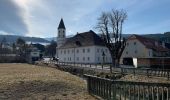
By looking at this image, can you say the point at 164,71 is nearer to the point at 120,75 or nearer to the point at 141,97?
the point at 120,75

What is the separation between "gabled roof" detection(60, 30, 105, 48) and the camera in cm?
8125

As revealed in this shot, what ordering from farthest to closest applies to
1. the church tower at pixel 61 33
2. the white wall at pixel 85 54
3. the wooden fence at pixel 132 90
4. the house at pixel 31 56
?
the church tower at pixel 61 33 < the house at pixel 31 56 < the white wall at pixel 85 54 < the wooden fence at pixel 132 90

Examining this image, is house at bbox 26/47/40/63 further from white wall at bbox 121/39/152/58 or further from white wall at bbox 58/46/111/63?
white wall at bbox 121/39/152/58

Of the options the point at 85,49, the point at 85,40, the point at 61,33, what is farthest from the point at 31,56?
the point at 85,49

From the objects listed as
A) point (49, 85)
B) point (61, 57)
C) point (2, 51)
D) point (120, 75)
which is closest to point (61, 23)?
point (61, 57)

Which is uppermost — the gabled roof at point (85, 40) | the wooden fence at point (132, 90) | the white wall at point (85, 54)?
the gabled roof at point (85, 40)

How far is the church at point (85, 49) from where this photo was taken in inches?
3150

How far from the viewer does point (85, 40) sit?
280 feet

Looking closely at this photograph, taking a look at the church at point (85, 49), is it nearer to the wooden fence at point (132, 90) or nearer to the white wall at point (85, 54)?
the white wall at point (85, 54)

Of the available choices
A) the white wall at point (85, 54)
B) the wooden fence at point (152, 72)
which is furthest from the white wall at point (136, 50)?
the wooden fence at point (152, 72)

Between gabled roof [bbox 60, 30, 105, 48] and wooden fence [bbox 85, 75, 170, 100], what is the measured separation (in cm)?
6650

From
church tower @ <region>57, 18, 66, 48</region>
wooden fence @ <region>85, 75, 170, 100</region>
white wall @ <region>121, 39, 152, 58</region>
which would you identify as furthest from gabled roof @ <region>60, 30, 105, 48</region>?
wooden fence @ <region>85, 75, 170, 100</region>

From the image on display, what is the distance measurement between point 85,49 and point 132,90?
232ft

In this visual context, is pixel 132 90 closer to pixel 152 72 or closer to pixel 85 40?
pixel 152 72
